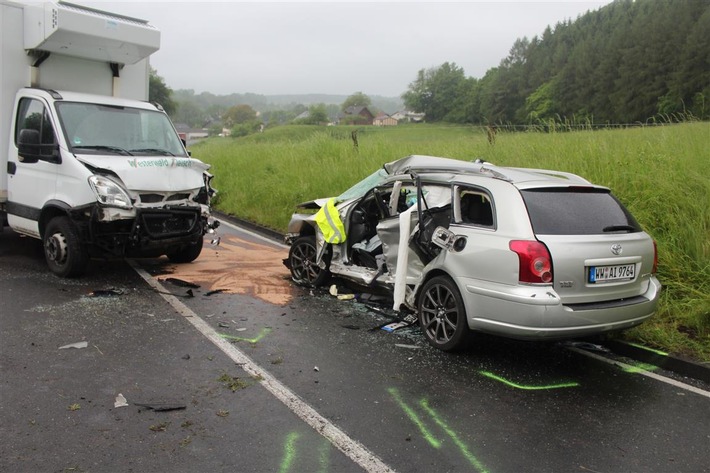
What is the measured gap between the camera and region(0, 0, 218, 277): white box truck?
6895 mm

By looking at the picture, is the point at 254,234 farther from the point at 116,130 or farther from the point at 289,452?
the point at 289,452

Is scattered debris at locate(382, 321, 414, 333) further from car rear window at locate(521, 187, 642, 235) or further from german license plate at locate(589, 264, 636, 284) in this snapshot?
german license plate at locate(589, 264, 636, 284)

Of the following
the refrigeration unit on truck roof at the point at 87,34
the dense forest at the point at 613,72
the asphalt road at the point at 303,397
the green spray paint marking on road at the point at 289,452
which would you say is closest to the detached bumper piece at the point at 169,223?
the asphalt road at the point at 303,397

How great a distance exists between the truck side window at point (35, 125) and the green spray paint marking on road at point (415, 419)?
220 inches

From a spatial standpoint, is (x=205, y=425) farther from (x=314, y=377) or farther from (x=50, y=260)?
(x=50, y=260)

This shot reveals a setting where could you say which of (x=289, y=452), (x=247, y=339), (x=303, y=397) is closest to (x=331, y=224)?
(x=247, y=339)

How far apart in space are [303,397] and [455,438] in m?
1.14

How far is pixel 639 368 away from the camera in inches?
195

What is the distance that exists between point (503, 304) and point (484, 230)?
71 centimetres

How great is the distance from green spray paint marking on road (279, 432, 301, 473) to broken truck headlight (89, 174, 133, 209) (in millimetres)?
4367

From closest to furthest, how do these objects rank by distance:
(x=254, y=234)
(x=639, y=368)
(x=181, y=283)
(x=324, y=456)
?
(x=324, y=456) < (x=639, y=368) < (x=181, y=283) < (x=254, y=234)

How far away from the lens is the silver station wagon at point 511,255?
14.5 feet

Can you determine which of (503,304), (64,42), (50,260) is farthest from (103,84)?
(503,304)

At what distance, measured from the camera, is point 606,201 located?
507 centimetres
